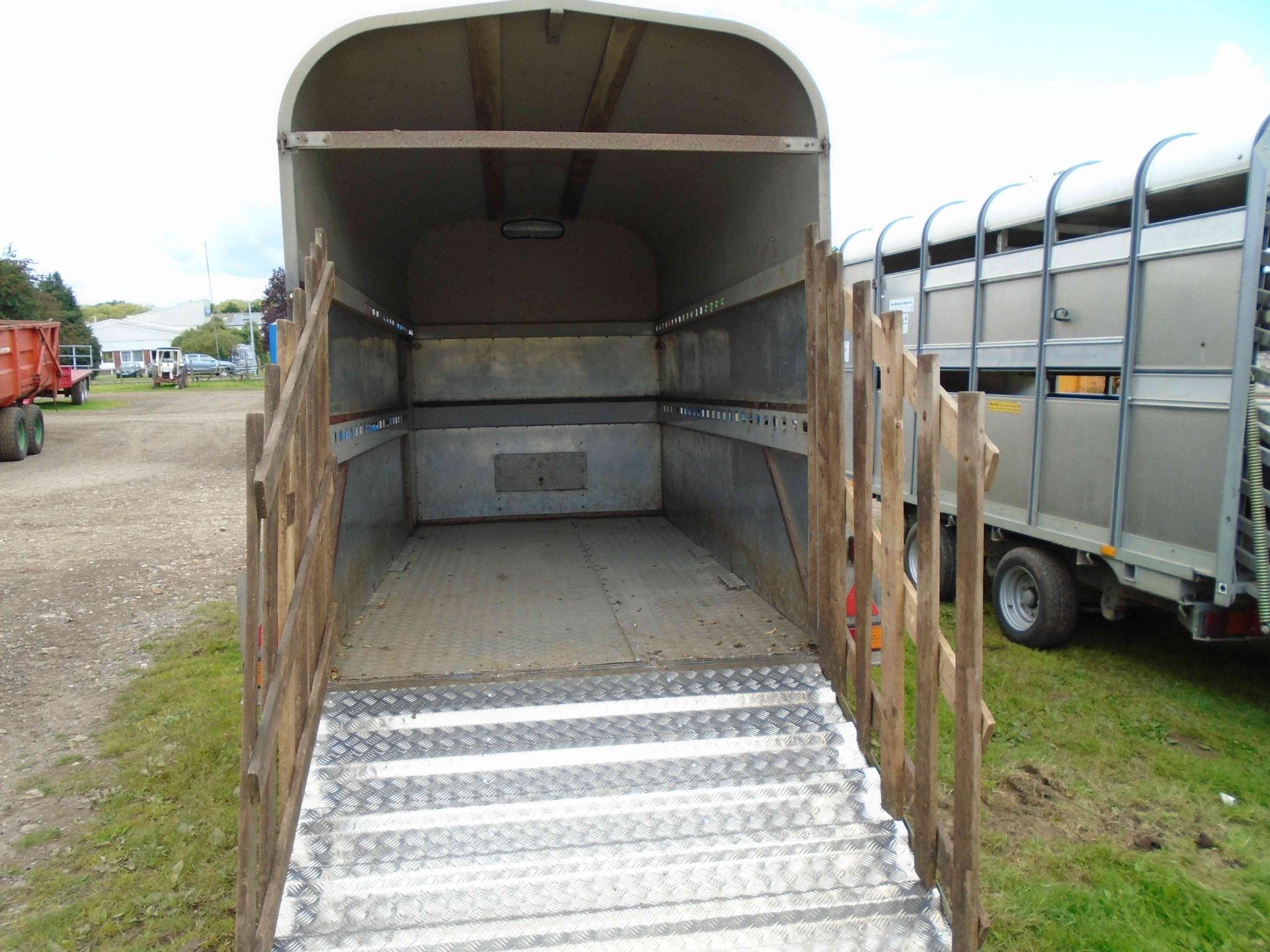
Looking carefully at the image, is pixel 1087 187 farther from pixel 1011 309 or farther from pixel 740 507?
pixel 740 507

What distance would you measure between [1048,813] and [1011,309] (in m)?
3.49

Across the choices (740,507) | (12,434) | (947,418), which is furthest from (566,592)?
(12,434)

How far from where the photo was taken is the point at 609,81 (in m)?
4.32

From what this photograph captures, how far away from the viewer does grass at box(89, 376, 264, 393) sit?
124ft

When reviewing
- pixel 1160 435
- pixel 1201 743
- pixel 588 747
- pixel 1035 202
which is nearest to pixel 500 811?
pixel 588 747

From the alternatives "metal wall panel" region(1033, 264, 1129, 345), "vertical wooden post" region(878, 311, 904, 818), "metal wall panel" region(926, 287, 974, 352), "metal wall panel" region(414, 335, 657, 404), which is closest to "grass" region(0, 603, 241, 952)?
"vertical wooden post" region(878, 311, 904, 818)

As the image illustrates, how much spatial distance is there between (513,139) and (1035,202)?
3.87 m

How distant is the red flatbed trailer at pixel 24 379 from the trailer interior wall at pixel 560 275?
12.2 meters

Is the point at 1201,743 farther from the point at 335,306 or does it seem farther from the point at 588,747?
the point at 335,306

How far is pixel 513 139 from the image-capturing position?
12.2 feet

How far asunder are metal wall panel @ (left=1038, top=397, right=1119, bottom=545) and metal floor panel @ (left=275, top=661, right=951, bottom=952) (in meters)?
2.76

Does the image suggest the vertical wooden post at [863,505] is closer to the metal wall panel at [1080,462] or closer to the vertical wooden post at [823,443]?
the vertical wooden post at [823,443]

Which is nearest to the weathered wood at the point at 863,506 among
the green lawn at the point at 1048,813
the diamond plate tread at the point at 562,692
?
the diamond plate tread at the point at 562,692

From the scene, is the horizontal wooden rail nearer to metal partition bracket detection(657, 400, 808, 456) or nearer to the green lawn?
metal partition bracket detection(657, 400, 808, 456)
